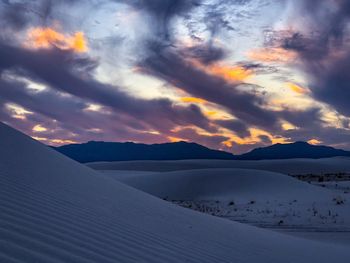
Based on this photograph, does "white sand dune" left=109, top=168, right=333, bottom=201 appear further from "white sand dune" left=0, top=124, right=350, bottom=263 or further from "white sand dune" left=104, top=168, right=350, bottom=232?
"white sand dune" left=0, top=124, right=350, bottom=263

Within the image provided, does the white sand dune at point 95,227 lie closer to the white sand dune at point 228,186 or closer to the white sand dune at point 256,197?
the white sand dune at point 256,197

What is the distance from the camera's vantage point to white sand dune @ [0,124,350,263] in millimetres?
3719

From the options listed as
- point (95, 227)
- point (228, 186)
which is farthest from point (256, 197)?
point (95, 227)

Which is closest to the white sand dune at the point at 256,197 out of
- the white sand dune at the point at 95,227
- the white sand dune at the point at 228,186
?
the white sand dune at the point at 228,186

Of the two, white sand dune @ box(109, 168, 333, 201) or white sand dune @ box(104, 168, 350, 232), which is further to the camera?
white sand dune @ box(109, 168, 333, 201)

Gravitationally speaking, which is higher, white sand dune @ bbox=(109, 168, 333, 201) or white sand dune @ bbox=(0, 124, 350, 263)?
white sand dune @ bbox=(109, 168, 333, 201)

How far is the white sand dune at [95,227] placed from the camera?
146 inches

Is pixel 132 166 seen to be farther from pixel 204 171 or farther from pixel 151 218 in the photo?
pixel 151 218

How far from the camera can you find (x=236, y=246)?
6457 millimetres

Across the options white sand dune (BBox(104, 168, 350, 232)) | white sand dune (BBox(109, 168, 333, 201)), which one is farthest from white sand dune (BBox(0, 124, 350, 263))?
white sand dune (BBox(109, 168, 333, 201))

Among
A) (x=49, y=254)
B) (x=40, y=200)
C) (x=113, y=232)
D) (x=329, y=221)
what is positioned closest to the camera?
(x=49, y=254)

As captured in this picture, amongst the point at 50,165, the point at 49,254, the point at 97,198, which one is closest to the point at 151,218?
the point at 97,198

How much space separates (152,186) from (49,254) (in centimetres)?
2418

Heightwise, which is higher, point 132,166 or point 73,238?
point 132,166
